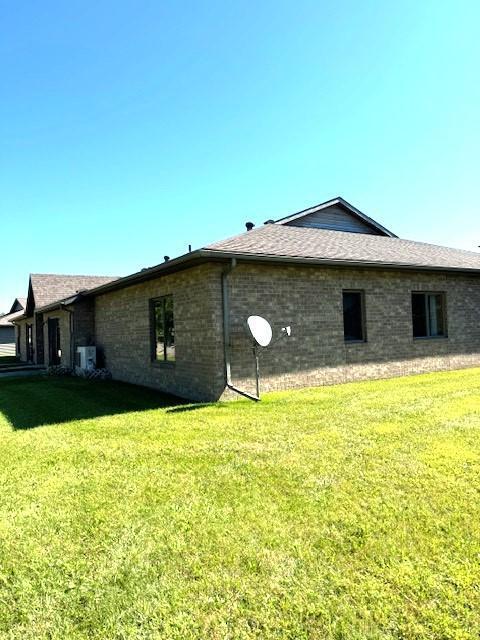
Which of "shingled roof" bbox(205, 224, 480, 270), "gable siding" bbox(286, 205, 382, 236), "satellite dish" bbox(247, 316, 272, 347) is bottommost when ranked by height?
"satellite dish" bbox(247, 316, 272, 347)

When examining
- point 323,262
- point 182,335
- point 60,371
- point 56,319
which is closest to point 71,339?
point 60,371

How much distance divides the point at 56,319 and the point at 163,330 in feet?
35.4

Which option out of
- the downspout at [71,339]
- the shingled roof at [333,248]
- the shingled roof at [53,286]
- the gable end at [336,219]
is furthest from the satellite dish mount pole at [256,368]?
the shingled roof at [53,286]

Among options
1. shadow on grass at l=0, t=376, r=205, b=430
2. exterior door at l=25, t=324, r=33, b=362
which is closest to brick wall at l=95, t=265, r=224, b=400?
shadow on grass at l=0, t=376, r=205, b=430

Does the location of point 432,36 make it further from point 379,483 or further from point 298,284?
point 379,483

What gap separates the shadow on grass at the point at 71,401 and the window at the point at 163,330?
973mm

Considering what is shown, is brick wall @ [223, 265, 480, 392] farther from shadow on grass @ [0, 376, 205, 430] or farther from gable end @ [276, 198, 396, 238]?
gable end @ [276, 198, 396, 238]

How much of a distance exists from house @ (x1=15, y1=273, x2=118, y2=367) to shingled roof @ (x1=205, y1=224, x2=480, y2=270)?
320 inches

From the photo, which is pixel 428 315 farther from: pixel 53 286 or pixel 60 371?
pixel 53 286

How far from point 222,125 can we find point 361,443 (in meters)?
11.3

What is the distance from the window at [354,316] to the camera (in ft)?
34.8

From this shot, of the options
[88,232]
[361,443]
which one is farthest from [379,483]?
[88,232]

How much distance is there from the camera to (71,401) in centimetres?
943

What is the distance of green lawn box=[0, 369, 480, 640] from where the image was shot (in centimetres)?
222
